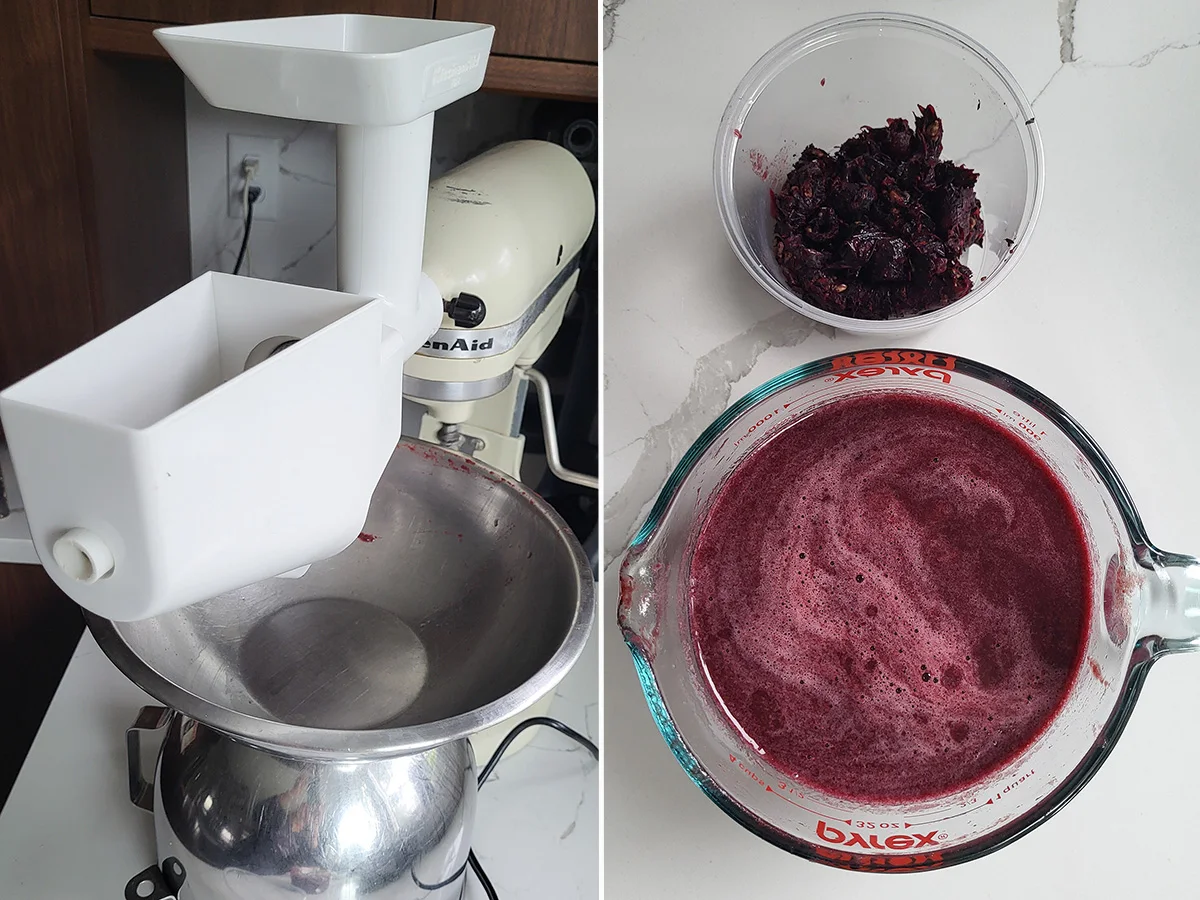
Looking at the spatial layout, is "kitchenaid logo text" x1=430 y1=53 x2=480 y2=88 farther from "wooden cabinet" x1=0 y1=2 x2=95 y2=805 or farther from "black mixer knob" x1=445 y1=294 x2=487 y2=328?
"wooden cabinet" x1=0 y1=2 x2=95 y2=805

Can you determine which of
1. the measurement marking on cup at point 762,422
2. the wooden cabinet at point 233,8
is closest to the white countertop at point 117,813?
the measurement marking on cup at point 762,422

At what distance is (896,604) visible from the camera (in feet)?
2.24

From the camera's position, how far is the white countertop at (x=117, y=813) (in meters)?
0.68

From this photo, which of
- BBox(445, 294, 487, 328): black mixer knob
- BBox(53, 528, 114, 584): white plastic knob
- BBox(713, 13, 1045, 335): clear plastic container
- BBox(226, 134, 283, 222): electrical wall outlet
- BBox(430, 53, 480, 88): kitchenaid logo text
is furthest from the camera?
BBox(226, 134, 283, 222): electrical wall outlet

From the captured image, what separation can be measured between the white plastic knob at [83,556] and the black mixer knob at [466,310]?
309 millimetres

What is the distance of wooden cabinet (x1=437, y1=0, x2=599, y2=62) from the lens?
2.37 ft

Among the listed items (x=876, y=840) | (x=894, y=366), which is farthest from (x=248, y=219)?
(x=876, y=840)

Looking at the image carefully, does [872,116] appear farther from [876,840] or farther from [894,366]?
[876,840]

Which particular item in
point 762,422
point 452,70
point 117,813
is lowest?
point 117,813

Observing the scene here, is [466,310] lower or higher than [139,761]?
higher

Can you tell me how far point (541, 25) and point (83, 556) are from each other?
0.55m

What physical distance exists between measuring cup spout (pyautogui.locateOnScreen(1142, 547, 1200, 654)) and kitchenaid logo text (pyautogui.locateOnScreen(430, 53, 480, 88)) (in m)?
0.53

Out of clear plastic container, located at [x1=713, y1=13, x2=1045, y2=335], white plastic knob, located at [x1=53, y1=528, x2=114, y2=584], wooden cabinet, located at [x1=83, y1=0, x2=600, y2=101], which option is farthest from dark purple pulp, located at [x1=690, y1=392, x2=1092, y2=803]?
white plastic knob, located at [x1=53, y1=528, x2=114, y2=584]

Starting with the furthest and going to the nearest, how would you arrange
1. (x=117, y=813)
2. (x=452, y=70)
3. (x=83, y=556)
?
(x=117, y=813)
(x=452, y=70)
(x=83, y=556)
